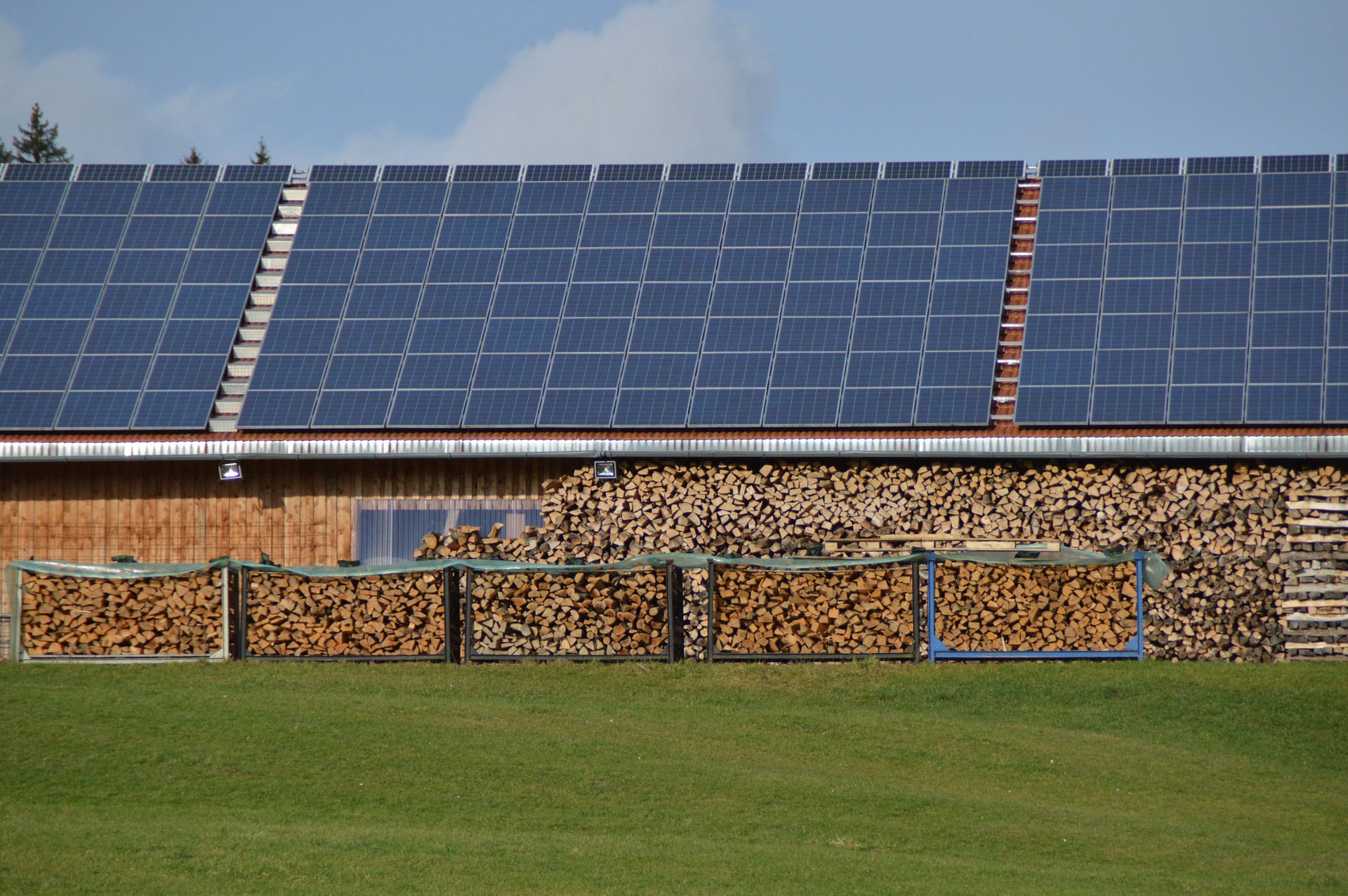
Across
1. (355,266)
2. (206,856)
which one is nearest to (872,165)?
(355,266)

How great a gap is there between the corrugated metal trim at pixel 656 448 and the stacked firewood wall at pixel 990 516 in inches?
18.5

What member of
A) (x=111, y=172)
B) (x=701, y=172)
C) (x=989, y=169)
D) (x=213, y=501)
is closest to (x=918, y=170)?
(x=989, y=169)

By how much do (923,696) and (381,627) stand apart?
7638 millimetres

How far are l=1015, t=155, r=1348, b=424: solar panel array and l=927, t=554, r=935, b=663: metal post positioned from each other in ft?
8.79

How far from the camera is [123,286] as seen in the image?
25.7 meters

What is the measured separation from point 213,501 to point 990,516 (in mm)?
11628

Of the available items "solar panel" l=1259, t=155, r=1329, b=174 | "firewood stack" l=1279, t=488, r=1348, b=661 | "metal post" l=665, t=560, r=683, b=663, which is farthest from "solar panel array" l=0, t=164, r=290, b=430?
"solar panel" l=1259, t=155, r=1329, b=174

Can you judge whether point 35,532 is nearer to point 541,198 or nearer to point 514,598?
point 514,598

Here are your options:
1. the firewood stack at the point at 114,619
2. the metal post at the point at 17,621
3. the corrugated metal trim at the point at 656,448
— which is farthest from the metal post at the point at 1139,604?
the metal post at the point at 17,621

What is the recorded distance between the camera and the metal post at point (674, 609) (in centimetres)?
2114

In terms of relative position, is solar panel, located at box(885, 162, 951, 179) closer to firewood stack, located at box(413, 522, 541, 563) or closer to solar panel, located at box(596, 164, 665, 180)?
solar panel, located at box(596, 164, 665, 180)

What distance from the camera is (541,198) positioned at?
88.6 ft

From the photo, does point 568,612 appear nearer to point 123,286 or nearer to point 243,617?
point 243,617

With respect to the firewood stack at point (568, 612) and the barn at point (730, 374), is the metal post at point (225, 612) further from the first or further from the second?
the firewood stack at point (568, 612)
